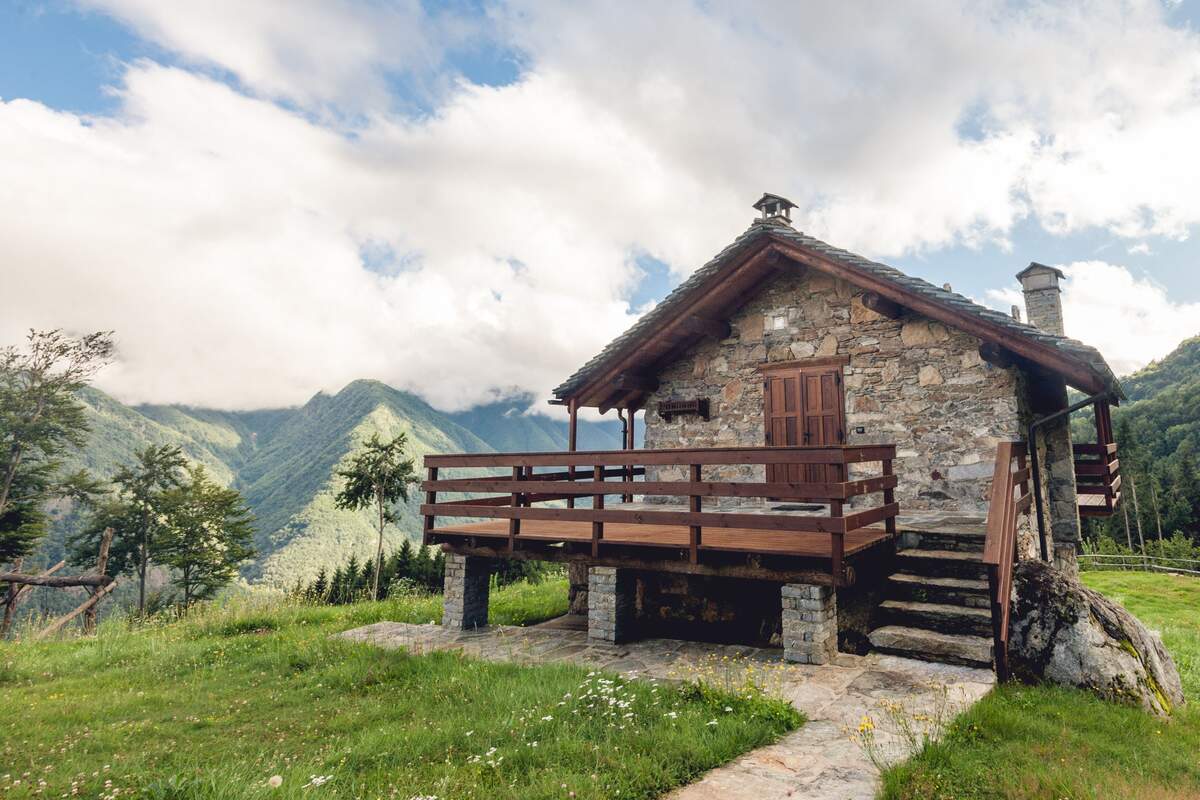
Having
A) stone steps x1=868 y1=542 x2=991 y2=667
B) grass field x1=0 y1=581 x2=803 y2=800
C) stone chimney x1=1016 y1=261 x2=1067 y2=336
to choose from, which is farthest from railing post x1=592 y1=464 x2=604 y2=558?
stone chimney x1=1016 y1=261 x2=1067 y2=336

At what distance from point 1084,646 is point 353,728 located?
6371 mm

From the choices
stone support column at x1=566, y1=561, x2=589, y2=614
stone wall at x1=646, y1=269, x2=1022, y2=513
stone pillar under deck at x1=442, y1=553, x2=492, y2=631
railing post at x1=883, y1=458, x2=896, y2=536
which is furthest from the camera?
stone support column at x1=566, y1=561, x2=589, y2=614

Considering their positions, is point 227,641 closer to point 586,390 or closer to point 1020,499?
point 586,390

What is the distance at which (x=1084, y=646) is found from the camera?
5.52 m

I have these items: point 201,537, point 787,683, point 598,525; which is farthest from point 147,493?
point 787,683

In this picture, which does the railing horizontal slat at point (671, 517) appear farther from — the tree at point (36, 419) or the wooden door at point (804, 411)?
the tree at point (36, 419)

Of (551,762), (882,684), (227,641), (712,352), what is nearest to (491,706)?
(551,762)

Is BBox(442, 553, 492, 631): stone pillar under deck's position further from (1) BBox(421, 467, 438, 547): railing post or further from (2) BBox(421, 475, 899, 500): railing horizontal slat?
(2) BBox(421, 475, 899, 500): railing horizontal slat

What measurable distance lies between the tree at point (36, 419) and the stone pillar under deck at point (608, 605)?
3426 centimetres

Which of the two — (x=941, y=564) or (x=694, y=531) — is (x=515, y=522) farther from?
(x=941, y=564)

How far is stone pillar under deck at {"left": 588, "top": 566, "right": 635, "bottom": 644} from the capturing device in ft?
23.6

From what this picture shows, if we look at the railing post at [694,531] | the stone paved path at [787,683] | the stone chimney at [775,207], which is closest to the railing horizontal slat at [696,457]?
the railing post at [694,531]

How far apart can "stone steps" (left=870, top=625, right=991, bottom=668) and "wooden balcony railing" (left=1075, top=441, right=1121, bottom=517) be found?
671 cm

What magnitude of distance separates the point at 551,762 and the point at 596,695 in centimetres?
108
